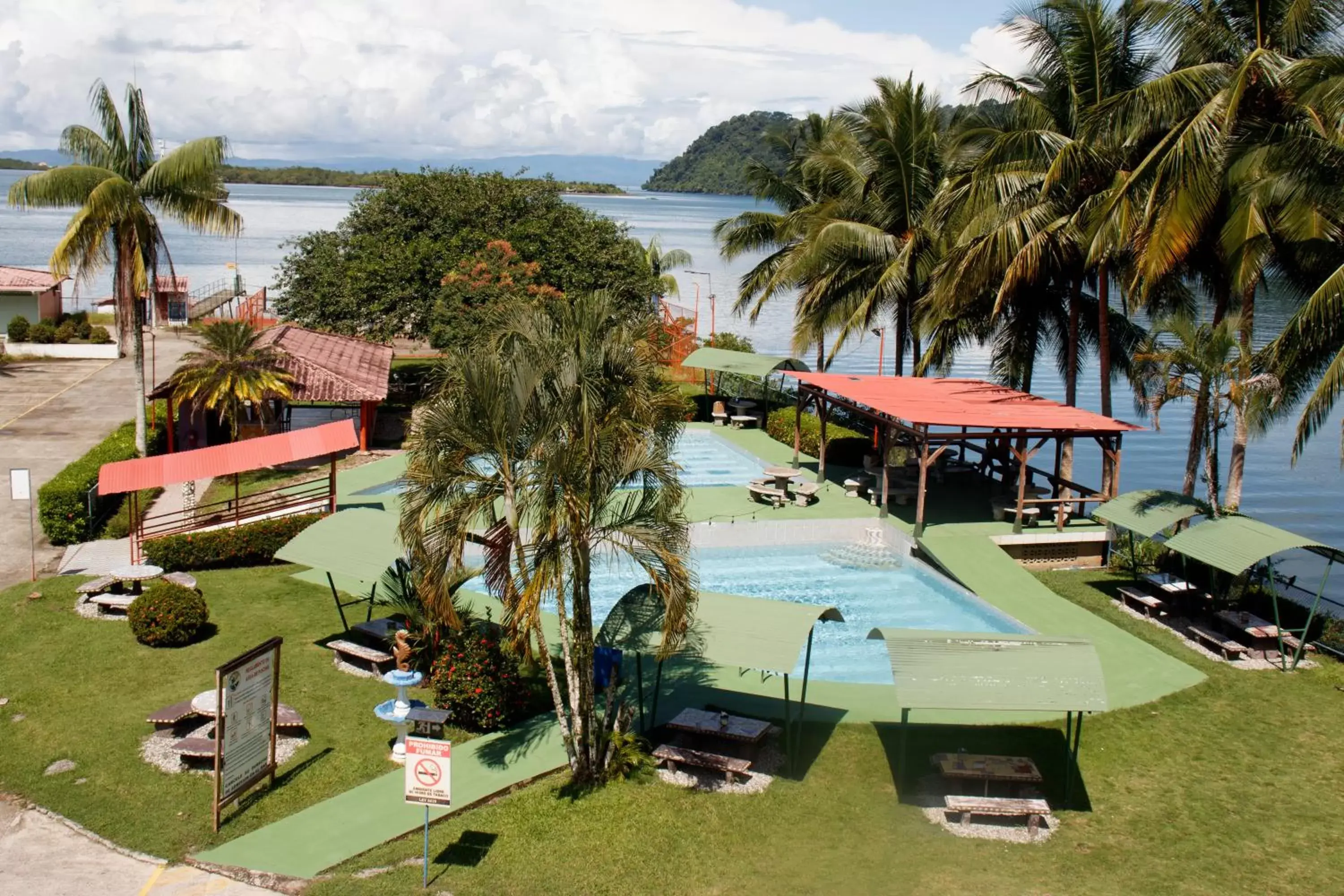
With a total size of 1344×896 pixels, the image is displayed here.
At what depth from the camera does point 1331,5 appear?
19594 mm

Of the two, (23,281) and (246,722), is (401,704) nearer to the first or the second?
(246,722)

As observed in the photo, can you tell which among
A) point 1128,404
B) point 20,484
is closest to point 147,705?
point 20,484

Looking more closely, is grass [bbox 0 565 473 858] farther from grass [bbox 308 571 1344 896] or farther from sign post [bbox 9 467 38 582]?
grass [bbox 308 571 1344 896]

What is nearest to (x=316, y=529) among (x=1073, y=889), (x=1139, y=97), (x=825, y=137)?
(x=1073, y=889)

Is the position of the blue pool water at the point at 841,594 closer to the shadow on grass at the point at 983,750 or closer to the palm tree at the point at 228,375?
the shadow on grass at the point at 983,750

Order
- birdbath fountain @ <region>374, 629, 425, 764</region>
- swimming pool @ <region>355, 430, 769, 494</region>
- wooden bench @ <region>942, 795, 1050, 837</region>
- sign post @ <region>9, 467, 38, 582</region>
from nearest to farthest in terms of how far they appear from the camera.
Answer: wooden bench @ <region>942, 795, 1050, 837</region>
birdbath fountain @ <region>374, 629, 425, 764</region>
sign post @ <region>9, 467, 38, 582</region>
swimming pool @ <region>355, 430, 769, 494</region>

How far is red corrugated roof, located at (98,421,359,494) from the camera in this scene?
20031 mm

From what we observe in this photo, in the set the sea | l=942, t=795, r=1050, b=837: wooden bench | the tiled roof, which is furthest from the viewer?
the tiled roof

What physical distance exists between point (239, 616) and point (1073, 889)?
12.9 meters

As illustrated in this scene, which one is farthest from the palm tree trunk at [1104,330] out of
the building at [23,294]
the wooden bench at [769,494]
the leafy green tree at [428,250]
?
the building at [23,294]

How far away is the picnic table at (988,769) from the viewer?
43.0 feet

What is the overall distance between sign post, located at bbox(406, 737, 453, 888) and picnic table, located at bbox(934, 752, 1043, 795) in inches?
218

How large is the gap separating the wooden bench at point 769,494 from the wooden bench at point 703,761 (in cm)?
1252

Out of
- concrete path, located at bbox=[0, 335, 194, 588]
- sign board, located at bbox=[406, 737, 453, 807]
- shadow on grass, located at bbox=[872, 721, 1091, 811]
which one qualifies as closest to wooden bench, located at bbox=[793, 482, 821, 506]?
shadow on grass, located at bbox=[872, 721, 1091, 811]
